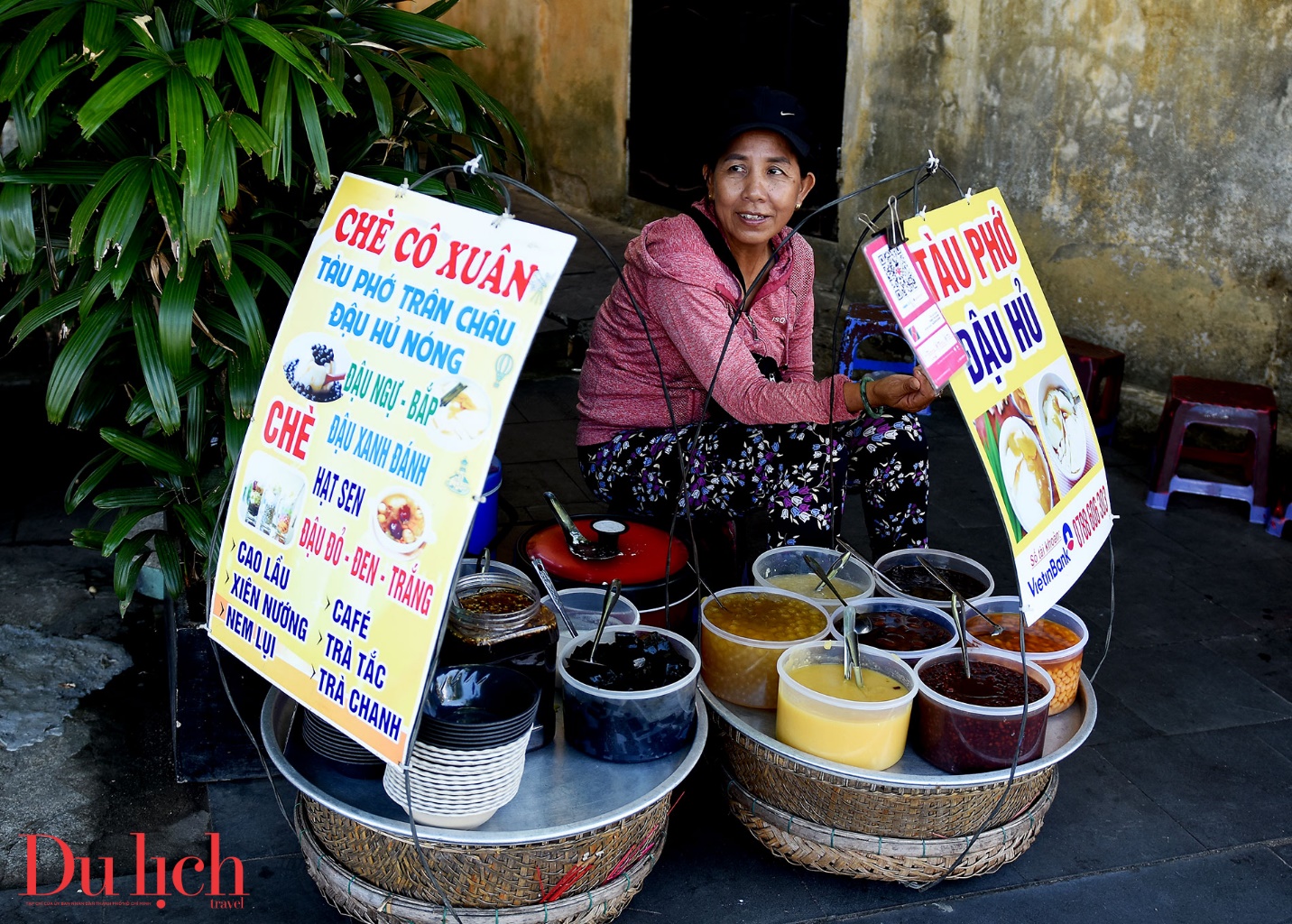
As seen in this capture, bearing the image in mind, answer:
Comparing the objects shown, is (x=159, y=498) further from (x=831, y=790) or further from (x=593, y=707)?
(x=831, y=790)

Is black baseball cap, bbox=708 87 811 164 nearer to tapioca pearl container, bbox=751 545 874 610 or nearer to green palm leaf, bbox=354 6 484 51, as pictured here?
green palm leaf, bbox=354 6 484 51

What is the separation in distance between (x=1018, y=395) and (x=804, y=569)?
2.42 ft

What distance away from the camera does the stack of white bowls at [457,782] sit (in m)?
1.88

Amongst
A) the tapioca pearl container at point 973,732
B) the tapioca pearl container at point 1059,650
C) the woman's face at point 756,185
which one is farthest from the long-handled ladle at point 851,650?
the woman's face at point 756,185

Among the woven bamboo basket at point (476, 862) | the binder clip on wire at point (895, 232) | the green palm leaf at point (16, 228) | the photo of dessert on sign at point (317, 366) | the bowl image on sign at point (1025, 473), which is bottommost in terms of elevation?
the woven bamboo basket at point (476, 862)

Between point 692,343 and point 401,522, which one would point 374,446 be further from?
point 692,343

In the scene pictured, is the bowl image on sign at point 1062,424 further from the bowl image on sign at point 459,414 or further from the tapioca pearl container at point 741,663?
the bowl image on sign at point 459,414

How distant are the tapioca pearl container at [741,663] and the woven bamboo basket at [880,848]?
19cm

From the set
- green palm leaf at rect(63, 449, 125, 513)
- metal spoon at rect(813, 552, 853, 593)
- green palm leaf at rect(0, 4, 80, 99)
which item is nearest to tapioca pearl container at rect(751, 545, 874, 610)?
metal spoon at rect(813, 552, 853, 593)

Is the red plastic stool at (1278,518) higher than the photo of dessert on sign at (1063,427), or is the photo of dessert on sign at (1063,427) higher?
the photo of dessert on sign at (1063,427)

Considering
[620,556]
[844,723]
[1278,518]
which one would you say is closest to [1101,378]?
[1278,518]

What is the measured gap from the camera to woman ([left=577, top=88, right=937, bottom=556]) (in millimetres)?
2684

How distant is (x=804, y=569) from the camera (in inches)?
109

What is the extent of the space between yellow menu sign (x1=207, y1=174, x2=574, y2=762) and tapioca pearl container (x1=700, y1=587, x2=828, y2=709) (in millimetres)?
778
